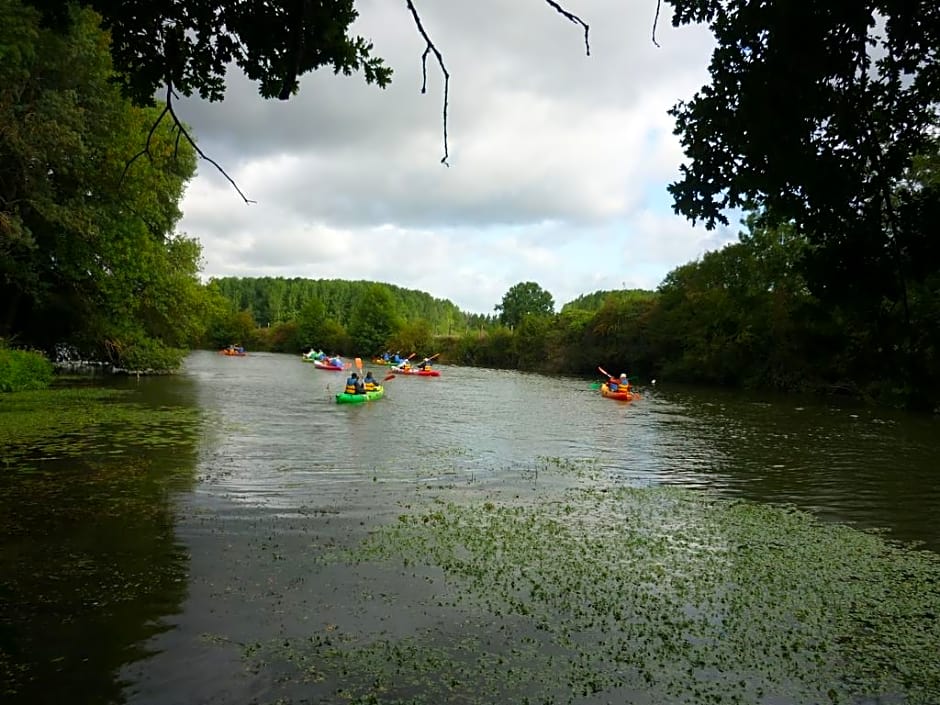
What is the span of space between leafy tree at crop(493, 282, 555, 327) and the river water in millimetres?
89494

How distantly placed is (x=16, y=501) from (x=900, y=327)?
11.6m

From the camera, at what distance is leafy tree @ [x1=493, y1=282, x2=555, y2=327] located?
396ft

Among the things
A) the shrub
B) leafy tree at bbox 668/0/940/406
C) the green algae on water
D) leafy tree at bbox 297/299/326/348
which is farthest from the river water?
leafy tree at bbox 297/299/326/348

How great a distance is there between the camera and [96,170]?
2630 centimetres

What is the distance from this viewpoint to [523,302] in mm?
121812

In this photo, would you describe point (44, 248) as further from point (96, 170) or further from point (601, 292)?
point (601, 292)

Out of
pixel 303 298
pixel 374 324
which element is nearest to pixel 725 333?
pixel 374 324

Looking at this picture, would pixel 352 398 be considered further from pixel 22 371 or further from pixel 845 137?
pixel 845 137

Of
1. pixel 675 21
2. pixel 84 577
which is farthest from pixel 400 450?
pixel 675 21

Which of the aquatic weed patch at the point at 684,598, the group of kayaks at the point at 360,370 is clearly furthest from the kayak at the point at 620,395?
the aquatic weed patch at the point at 684,598

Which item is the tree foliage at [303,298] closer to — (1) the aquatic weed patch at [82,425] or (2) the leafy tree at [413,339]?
(2) the leafy tree at [413,339]

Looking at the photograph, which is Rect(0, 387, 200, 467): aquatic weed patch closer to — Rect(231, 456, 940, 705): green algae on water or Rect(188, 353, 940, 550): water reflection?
Rect(188, 353, 940, 550): water reflection

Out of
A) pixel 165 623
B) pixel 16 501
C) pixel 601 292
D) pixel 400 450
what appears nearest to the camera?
pixel 165 623

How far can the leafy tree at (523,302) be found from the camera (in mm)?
120750
